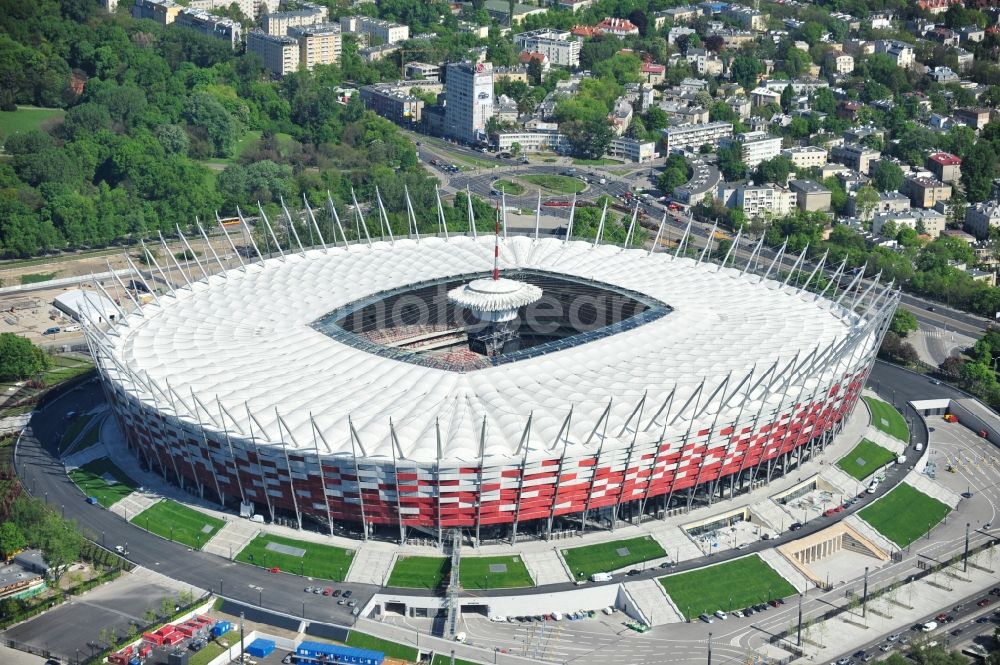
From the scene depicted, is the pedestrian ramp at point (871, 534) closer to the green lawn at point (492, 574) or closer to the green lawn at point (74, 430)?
the green lawn at point (492, 574)

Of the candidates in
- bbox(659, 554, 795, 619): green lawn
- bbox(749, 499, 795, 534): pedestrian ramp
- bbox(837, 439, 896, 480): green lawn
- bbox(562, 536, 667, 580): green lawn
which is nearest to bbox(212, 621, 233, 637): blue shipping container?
bbox(562, 536, 667, 580): green lawn

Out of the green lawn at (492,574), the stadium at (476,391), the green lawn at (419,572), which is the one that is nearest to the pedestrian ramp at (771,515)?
the stadium at (476,391)

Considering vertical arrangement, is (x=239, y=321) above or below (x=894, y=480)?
above

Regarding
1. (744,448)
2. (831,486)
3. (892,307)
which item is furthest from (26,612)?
(892,307)

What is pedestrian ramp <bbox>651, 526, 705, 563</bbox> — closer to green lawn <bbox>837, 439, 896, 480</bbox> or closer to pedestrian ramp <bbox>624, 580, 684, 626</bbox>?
pedestrian ramp <bbox>624, 580, 684, 626</bbox>

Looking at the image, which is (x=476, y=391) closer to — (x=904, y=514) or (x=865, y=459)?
(x=865, y=459)

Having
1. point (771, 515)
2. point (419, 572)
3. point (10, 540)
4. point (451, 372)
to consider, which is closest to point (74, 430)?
point (10, 540)

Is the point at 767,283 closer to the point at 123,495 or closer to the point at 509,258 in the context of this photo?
Answer: the point at 509,258
